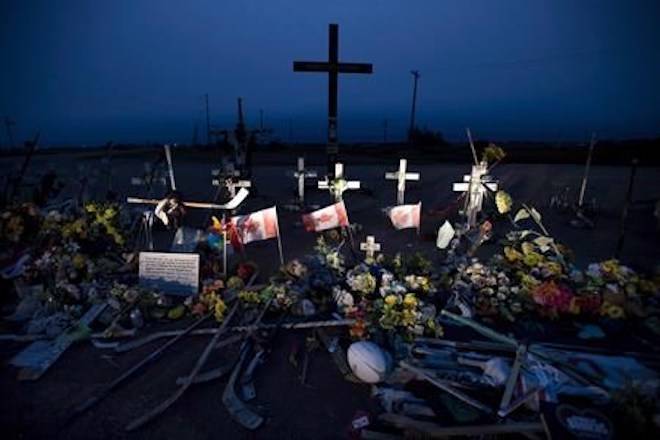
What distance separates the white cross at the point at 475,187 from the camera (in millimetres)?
10805

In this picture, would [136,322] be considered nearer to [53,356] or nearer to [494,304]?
[53,356]

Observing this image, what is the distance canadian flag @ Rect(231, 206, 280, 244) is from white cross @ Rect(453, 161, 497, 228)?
5.39 m

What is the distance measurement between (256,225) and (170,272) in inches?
73.2

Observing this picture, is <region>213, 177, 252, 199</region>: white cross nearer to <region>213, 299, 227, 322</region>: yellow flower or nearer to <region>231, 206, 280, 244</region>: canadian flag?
<region>231, 206, 280, 244</region>: canadian flag

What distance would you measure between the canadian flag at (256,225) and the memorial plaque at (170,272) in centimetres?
111

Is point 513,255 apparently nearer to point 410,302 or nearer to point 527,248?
point 527,248

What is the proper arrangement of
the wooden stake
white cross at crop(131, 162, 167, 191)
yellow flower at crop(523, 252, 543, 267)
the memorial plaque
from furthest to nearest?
1. white cross at crop(131, 162, 167, 191)
2. yellow flower at crop(523, 252, 543, 267)
3. the memorial plaque
4. the wooden stake

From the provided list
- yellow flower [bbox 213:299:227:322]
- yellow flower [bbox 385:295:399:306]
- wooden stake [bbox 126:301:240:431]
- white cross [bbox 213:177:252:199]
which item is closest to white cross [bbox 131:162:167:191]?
white cross [bbox 213:177:252:199]

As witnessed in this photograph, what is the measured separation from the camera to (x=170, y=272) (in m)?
7.59

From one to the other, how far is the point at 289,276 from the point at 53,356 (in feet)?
12.7

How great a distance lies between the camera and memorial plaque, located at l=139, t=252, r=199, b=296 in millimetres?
7520

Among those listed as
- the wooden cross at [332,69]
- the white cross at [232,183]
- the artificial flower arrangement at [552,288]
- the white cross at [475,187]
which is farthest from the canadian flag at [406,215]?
the wooden cross at [332,69]

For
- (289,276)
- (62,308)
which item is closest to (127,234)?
(62,308)

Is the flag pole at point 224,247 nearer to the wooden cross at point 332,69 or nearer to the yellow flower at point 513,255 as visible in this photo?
the yellow flower at point 513,255
